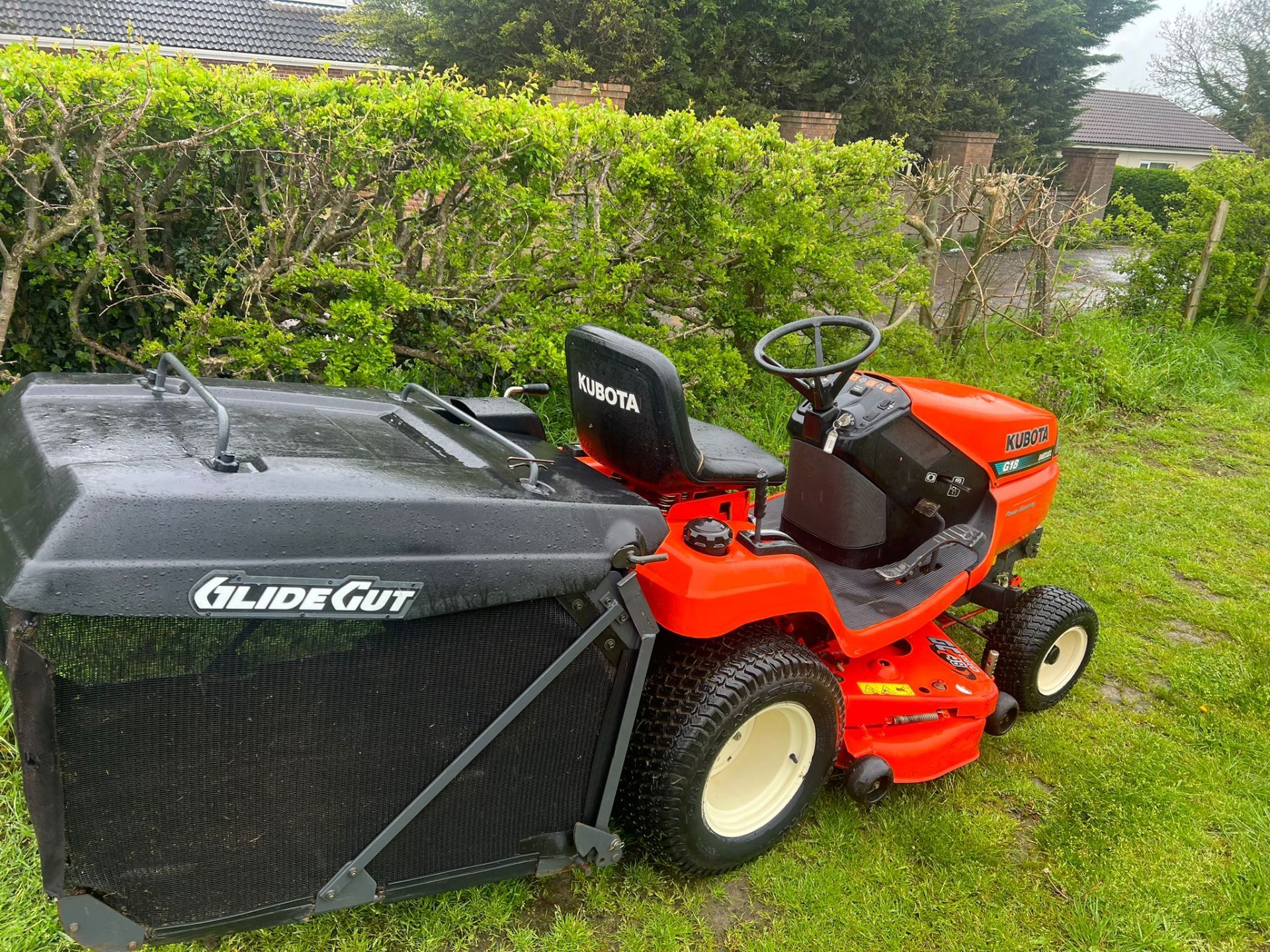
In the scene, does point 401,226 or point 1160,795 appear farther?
point 401,226

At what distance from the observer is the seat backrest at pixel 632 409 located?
210 centimetres

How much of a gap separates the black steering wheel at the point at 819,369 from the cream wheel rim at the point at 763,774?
0.98m

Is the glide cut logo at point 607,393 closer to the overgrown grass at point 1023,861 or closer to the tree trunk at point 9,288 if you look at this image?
the overgrown grass at point 1023,861

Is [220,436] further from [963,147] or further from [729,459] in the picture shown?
[963,147]

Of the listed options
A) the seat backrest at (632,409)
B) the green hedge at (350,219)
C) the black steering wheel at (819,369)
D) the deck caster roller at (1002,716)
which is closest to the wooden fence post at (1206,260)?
the green hedge at (350,219)

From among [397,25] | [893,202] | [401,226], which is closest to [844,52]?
[397,25]

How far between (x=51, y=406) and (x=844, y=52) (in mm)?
19502

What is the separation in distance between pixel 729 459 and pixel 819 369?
20.5 inches

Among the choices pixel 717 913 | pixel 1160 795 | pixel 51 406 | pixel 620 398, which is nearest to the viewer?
pixel 51 406

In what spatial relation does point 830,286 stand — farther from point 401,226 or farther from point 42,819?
point 42,819

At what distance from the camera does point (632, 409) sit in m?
2.17

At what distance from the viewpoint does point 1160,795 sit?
112 inches

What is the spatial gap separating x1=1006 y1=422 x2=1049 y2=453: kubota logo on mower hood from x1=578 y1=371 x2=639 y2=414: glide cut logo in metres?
1.67

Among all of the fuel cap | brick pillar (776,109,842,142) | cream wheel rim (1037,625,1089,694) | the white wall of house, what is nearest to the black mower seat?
the fuel cap
